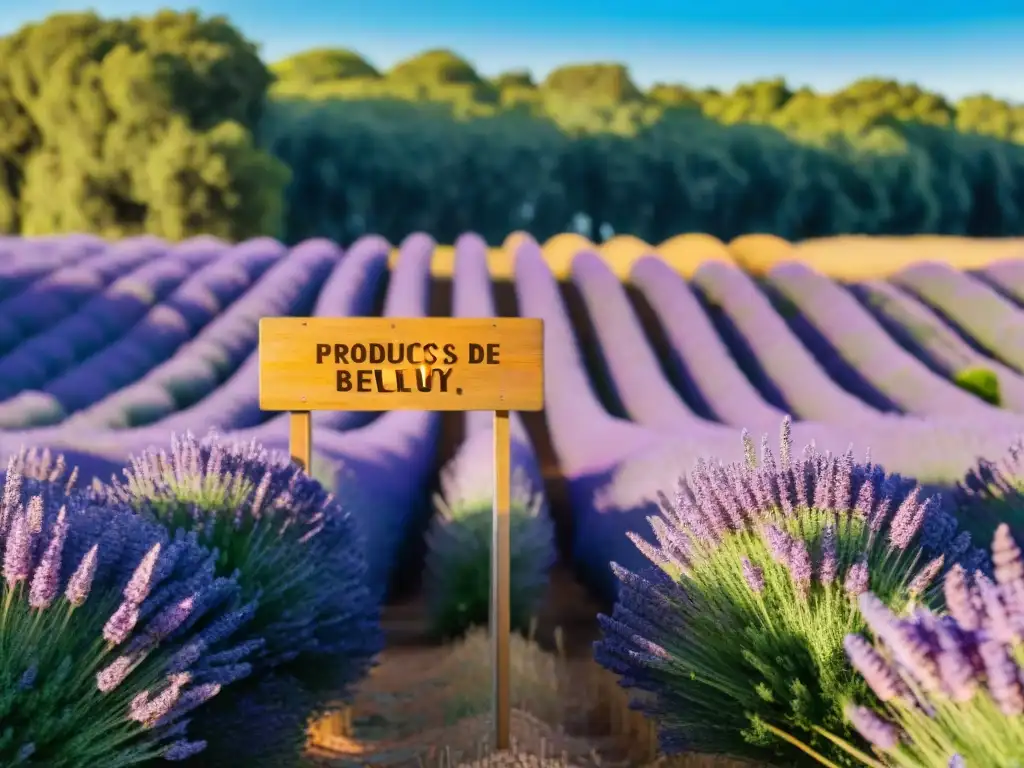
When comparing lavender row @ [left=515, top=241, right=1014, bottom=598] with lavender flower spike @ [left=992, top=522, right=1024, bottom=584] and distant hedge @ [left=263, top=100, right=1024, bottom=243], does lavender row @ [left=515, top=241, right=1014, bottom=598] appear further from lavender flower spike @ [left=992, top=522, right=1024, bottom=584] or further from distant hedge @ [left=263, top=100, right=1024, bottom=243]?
distant hedge @ [left=263, top=100, right=1024, bottom=243]

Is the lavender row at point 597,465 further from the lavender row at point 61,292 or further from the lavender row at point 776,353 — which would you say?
the lavender row at point 61,292

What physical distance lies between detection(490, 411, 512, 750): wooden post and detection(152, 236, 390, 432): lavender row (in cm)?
202

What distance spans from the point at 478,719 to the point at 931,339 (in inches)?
353

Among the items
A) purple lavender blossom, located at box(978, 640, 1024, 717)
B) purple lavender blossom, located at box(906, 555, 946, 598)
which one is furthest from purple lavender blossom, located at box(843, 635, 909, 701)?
purple lavender blossom, located at box(906, 555, 946, 598)

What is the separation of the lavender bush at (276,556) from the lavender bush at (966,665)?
62.6 inches

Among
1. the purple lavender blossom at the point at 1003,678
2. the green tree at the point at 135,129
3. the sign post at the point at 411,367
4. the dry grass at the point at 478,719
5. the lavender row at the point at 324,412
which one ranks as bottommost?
the dry grass at the point at 478,719

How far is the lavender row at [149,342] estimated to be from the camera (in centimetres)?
679

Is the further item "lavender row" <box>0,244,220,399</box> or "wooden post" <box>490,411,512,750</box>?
"lavender row" <box>0,244,220,399</box>

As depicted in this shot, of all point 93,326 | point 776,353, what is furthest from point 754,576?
point 93,326

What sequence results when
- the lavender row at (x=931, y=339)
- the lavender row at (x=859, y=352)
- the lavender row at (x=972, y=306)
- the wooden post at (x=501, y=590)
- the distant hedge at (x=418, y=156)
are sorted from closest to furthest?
the wooden post at (x=501, y=590) < the lavender row at (x=859, y=352) < the lavender row at (x=931, y=339) < the lavender row at (x=972, y=306) < the distant hedge at (x=418, y=156)

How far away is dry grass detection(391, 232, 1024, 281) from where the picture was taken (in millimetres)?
14414

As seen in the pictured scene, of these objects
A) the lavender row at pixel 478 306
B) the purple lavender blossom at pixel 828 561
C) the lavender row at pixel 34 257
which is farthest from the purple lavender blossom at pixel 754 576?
the lavender row at pixel 34 257

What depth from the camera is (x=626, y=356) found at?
1023 cm

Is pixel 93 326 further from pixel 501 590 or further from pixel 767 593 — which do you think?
pixel 767 593
